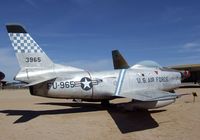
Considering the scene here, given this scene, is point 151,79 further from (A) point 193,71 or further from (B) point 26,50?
(A) point 193,71

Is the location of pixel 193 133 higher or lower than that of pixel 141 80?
lower

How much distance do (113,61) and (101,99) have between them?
1482 cm

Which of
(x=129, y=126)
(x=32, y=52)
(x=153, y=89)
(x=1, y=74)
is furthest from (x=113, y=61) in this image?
(x=129, y=126)

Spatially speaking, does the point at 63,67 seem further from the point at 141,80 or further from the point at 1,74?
the point at 1,74

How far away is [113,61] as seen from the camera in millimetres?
28703

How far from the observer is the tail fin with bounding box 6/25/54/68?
1254 cm

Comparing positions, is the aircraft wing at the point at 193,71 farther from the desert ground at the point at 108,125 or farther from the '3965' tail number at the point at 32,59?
the '3965' tail number at the point at 32,59

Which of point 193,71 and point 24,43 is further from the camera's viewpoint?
point 193,71

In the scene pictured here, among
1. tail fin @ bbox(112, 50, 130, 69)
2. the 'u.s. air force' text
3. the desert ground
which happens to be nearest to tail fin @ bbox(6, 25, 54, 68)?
the desert ground

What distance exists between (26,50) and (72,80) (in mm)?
2509

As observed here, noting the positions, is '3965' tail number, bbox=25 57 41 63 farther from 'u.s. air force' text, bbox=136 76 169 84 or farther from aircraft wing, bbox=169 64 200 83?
aircraft wing, bbox=169 64 200 83

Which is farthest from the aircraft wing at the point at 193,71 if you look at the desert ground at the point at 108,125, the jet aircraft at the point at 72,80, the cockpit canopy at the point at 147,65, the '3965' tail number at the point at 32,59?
the '3965' tail number at the point at 32,59

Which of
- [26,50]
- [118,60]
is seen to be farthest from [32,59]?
[118,60]

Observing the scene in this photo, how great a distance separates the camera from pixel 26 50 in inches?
501
